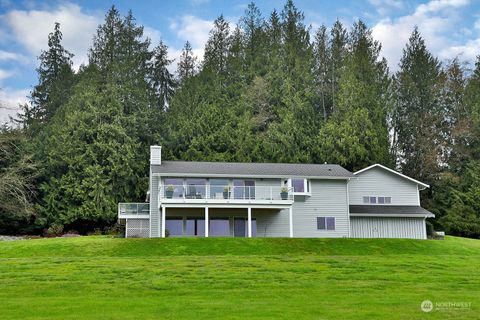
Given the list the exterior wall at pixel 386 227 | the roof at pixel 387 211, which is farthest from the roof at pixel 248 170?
the exterior wall at pixel 386 227

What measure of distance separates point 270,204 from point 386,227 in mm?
9384

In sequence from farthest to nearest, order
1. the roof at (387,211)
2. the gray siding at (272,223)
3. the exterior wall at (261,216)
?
the roof at (387,211), the gray siding at (272,223), the exterior wall at (261,216)

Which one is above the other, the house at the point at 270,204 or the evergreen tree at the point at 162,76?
the evergreen tree at the point at 162,76

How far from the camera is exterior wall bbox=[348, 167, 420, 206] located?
40.6 meters

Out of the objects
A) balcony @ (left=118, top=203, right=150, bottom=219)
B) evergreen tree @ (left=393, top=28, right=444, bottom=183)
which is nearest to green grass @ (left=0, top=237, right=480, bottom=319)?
balcony @ (left=118, top=203, right=150, bottom=219)

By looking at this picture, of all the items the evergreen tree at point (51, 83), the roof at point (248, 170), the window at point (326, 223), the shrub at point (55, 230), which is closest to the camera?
the roof at point (248, 170)

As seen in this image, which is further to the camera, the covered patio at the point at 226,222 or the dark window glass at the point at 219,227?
the dark window glass at the point at 219,227

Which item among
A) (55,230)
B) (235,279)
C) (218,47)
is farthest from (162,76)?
(235,279)

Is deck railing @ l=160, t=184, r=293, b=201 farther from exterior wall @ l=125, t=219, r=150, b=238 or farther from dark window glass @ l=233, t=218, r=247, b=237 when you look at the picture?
exterior wall @ l=125, t=219, r=150, b=238

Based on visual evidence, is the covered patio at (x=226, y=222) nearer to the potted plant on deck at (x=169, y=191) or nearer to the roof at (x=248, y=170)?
the potted plant on deck at (x=169, y=191)

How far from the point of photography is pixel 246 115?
53125 millimetres

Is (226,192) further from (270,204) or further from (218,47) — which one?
(218,47)

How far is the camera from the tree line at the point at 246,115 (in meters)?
46.9

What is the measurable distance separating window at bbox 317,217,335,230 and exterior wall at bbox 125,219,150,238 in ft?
36.4
